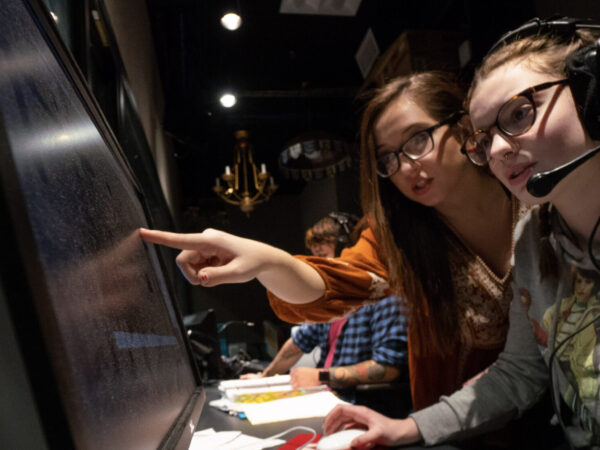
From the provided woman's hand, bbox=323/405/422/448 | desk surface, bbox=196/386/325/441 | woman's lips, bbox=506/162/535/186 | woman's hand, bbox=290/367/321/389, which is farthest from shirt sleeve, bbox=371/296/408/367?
woman's lips, bbox=506/162/535/186

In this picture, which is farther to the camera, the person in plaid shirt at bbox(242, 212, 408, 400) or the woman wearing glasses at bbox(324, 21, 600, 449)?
the person in plaid shirt at bbox(242, 212, 408, 400)

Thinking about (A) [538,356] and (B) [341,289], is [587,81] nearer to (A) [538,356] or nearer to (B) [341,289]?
(A) [538,356]

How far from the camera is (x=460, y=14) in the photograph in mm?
2838

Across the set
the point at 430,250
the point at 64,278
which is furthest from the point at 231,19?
the point at 64,278

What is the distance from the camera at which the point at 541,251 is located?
0.80 m

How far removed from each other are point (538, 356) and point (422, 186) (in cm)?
47

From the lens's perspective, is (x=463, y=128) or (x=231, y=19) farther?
(x=231, y=19)

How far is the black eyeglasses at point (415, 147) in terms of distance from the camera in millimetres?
1101

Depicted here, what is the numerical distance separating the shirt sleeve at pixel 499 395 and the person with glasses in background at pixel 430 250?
Result: 0.21 metres

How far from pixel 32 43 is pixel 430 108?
→ 3.37 feet

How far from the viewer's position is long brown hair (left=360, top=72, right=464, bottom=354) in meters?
1.14

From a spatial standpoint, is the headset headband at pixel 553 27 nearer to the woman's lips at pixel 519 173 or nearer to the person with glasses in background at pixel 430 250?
the woman's lips at pixel 519 173

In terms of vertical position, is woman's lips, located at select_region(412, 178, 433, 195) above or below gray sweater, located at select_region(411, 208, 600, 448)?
above

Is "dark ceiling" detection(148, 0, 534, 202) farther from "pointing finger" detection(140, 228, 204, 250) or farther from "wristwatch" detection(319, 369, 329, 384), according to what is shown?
"pointing finger" detection(140, 228, 204, 250)
